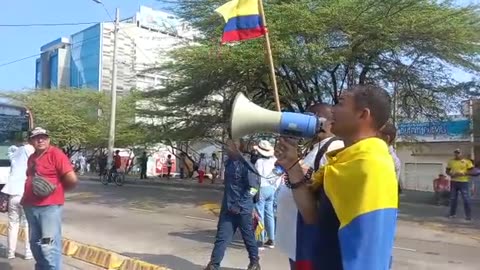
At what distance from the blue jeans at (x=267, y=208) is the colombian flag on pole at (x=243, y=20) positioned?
2254mm

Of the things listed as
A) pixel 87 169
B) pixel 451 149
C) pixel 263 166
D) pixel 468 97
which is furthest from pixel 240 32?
pixel 87 169

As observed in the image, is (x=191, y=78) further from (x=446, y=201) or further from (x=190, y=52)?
(x=446, y=201)

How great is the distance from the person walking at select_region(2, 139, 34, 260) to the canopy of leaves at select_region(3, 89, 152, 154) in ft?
103

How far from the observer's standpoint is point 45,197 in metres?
5.38

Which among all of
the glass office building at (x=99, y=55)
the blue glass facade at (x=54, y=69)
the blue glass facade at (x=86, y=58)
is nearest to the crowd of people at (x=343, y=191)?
the glass office building at (x=99, y=55)

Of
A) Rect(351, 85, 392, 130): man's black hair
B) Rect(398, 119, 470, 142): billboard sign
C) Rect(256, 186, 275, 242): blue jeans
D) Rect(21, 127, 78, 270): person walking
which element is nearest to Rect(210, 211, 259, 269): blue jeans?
Rect(21, 127, 78, 270): person walking

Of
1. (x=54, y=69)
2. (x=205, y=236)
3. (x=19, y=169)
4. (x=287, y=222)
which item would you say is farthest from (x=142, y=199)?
(x=54, y=69)

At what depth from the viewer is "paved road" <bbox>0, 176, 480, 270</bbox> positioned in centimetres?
791

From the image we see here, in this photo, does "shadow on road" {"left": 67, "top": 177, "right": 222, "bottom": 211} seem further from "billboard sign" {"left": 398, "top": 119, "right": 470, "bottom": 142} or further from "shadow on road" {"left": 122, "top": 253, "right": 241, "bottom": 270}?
"billboard sign" {"left": 398, "top": 119, "right": 470, "bottom": 142}

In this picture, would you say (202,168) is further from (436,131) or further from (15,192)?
(15,192)

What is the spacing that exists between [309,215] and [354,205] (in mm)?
286

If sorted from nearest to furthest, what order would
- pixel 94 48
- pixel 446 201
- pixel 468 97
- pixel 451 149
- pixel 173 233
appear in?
1. pixel 173 233
2. pixel 446 201
3. pixel 468 97
4. pixel 451 149
5. pixel 94 48

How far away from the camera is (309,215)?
7.62ft

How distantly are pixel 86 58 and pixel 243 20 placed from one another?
61.0 metres
